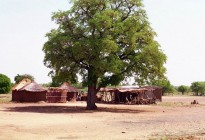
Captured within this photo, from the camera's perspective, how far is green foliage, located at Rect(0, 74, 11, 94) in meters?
90.6

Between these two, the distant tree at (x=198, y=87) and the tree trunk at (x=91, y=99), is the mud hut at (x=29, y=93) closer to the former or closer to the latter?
the tree trunk at (x=91, y=99)

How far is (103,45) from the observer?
133 ft

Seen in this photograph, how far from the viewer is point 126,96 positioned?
69688 millimetres

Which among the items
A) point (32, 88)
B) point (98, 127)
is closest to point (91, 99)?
point (32, 88)

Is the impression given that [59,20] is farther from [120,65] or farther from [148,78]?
[148,78]

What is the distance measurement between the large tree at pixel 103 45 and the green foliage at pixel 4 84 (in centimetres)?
4798

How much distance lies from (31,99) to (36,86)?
2521 millimetres

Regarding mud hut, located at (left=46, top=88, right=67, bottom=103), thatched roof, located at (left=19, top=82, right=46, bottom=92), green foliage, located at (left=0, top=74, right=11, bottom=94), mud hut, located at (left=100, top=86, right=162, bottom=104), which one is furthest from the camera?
green foliage, located at (left=0, top=74, right=11, bottom=94)

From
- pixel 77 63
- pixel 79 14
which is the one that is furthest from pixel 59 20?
pixel 77 63

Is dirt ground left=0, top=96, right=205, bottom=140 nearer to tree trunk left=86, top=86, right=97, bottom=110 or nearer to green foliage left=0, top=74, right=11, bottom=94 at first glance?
tree trunk left=86, top=86, right=97, bottom=110

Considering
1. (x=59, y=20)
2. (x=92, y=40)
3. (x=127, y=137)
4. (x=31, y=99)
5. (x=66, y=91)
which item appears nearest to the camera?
(x=127, y=137)

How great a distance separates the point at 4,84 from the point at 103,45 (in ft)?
195

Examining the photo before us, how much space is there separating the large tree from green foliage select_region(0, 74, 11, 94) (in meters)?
48.0

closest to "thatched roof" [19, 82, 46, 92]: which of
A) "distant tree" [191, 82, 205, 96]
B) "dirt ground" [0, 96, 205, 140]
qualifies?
"dirt ground" [0, 96, 205, 140]
